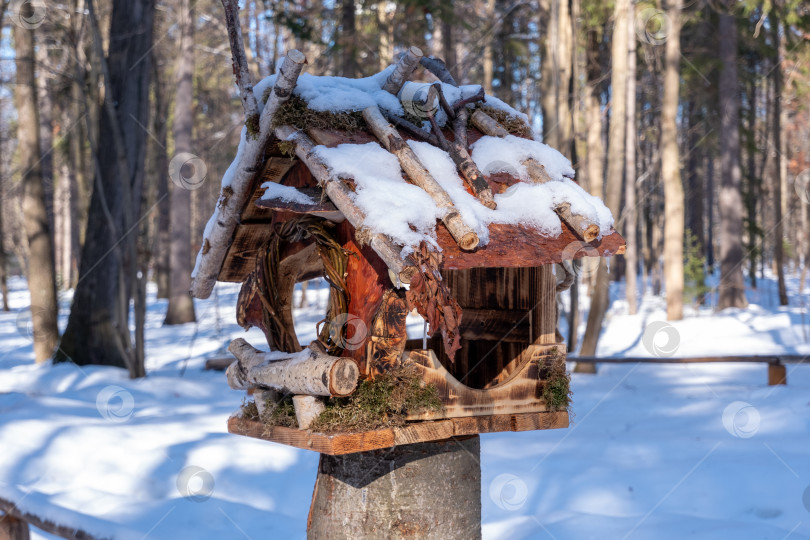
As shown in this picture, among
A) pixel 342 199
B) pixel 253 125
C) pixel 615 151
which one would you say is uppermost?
pixel 615 151

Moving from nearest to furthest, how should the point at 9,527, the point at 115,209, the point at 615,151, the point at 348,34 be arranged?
the point at 9,527 → the point at 615,151 → the point at 115,209 → the point at 348,34

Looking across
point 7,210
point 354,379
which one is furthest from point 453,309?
point 7,210

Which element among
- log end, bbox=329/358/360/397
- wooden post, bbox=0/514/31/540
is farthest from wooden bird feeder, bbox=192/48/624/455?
wooden post, bbox=0/514/31/540

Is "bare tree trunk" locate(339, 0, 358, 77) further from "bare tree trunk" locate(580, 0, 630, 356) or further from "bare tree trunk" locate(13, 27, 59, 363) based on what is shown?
"bare tree trunk" locate(13, 27, 59, 363)

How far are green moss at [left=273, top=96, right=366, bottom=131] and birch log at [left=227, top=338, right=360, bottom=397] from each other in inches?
34.9

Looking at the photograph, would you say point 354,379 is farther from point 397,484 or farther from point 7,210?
point 7,210

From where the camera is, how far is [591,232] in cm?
268

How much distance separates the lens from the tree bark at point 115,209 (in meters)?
10.3

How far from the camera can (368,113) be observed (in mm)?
2863

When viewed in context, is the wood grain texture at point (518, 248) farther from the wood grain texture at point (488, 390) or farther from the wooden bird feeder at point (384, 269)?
the wood grain texture at point (488, 390)

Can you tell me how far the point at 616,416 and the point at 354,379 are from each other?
672 centimetres

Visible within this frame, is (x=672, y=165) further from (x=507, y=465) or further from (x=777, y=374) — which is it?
(x=507, y=465)

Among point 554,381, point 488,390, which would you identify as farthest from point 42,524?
point 554,381

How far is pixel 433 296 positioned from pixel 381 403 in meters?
0.52
